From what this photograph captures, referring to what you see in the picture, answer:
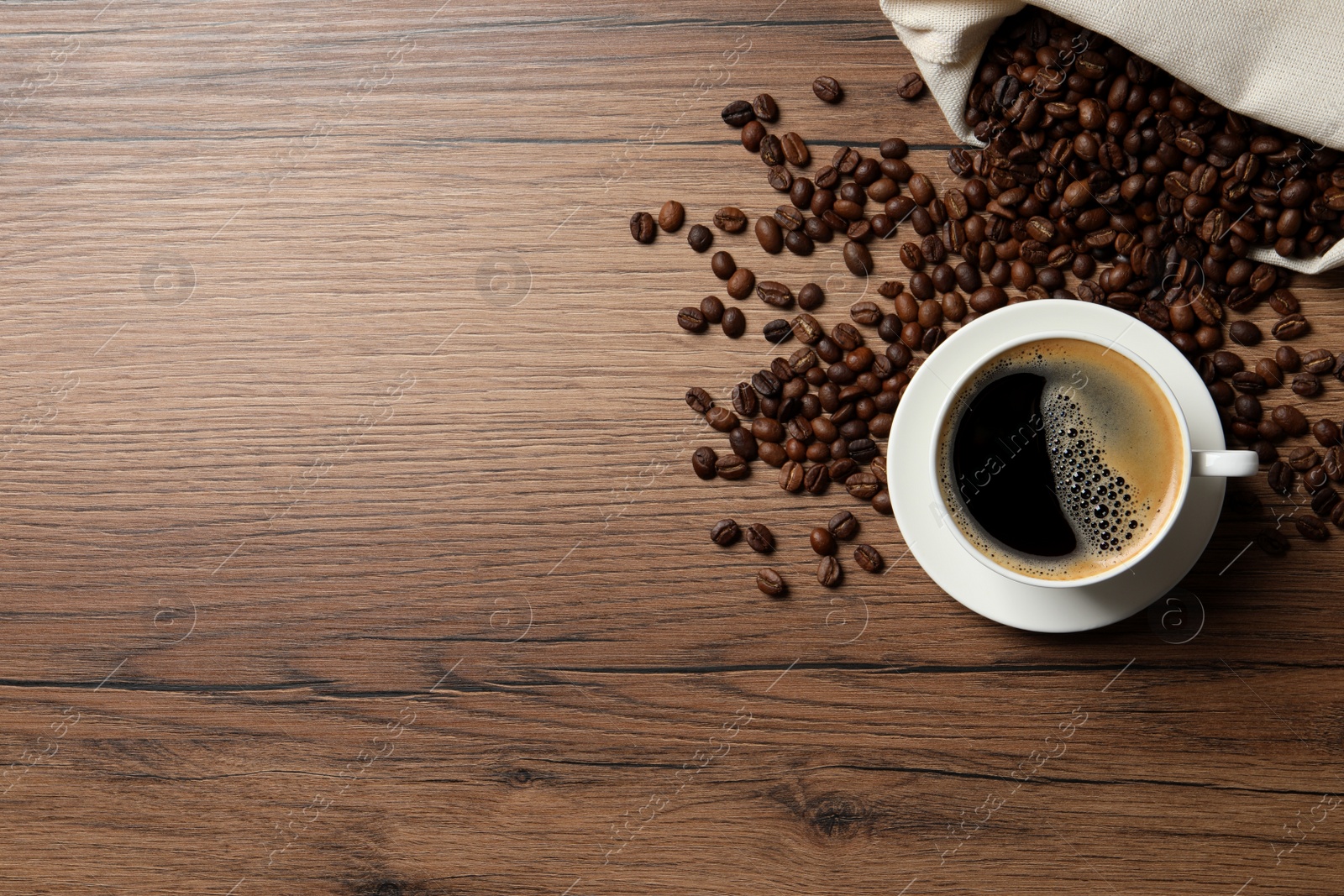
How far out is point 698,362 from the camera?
111cm

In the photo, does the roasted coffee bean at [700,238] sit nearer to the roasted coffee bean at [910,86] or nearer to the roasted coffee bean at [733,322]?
the roasted coffee bean at [733,322]

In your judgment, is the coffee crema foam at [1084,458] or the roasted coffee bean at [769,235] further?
the roasted coffee bean at [769,235]

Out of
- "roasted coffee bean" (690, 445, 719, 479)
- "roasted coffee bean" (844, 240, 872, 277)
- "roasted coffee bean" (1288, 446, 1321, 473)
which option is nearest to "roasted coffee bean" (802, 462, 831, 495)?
"roasted coffee bean" (690, 445, 719, 479)

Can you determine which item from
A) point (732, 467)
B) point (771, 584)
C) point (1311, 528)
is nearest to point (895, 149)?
point (732, 467)

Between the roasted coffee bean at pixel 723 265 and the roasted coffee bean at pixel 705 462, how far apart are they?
216 mm

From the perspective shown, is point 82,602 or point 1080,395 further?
point 82,602

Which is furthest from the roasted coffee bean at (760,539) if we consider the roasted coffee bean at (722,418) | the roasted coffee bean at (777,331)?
the roasted coffee bean at (777,331)

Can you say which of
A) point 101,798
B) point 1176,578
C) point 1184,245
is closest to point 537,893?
point 101,798

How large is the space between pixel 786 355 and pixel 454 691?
1.97ft

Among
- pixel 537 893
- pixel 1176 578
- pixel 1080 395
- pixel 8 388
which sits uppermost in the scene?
pixel 8 388

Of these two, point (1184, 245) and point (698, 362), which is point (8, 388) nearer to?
point (698, 362)

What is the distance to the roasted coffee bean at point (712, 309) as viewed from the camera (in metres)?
1.09

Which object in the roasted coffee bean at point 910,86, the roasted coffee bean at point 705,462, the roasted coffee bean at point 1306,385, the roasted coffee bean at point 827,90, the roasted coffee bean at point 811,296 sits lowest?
the roasted coffee bean at point 1306,385

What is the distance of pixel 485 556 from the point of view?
3.73 ft
